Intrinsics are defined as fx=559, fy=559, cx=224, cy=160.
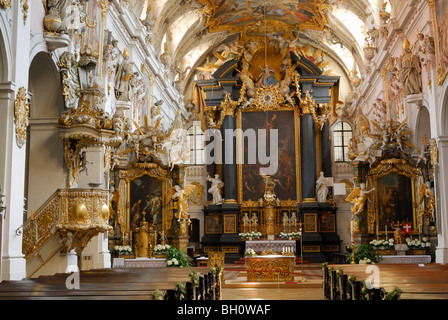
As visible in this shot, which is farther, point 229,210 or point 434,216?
point 229,210

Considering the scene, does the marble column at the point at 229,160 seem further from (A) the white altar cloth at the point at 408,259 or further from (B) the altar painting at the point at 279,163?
(A) the white altar cloth at the point at 408,259

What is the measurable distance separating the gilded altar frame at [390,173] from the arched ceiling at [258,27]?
22.7ft

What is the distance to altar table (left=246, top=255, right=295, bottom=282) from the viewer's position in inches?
574

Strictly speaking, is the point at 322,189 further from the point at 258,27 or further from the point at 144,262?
the point at 144,262

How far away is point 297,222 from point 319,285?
9.81 meters

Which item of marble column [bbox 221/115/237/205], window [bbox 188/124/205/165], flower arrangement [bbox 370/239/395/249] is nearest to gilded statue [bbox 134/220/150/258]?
flower arrangement [bbox 370/239/395/249]

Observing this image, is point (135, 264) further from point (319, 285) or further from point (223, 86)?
point (223, 86)

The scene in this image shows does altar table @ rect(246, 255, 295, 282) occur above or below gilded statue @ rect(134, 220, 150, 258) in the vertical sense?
→ below

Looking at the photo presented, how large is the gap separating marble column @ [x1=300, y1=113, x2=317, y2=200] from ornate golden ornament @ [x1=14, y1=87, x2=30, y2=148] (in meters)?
16.4

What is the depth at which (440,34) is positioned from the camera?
45.6 ft

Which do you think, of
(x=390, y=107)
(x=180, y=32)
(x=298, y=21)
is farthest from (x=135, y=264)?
(x=298, y=21)

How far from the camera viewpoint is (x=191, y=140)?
29672 mm

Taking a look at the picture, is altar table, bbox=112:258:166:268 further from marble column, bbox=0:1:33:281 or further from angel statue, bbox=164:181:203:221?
marble column, bbox=0:1:33:281

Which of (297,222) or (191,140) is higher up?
(191,140)
